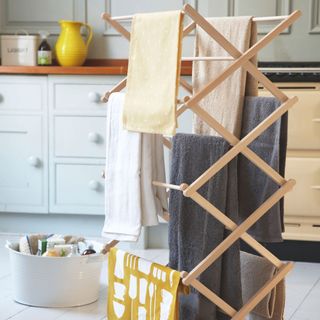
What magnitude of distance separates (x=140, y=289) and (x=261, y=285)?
377 mm

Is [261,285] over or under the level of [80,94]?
under

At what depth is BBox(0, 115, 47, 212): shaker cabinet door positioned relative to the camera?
393 centimetres

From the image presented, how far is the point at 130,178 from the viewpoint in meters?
2.42

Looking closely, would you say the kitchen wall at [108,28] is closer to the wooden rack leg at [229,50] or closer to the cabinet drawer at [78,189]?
the cabinet drawer at [78,189]

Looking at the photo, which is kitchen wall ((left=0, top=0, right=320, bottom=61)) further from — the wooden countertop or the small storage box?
the wooden countertop

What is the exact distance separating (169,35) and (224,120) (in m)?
0.38

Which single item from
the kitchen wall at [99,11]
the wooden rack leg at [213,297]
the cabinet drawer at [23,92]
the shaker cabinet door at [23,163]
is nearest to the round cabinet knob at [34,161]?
the shaker cabinet door at [23,163]

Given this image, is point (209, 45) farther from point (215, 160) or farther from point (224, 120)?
point (215, 160)

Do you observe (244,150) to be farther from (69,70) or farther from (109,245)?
(69,70)

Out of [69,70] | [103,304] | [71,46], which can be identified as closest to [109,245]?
[103,304]

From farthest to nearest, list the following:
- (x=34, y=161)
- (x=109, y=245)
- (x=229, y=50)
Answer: (x=34, y=161) → (x=109, y=245) → (x=229, y=50)

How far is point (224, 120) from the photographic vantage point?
2426mm

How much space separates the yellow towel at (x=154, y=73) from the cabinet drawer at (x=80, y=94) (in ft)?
4.98

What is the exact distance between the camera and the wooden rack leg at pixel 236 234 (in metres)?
2.26
